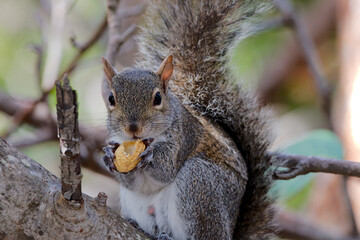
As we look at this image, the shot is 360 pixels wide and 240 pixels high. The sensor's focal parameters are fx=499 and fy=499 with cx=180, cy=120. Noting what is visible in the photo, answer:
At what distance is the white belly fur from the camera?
223cm

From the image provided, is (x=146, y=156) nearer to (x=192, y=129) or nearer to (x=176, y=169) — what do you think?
(x=176, y=169)

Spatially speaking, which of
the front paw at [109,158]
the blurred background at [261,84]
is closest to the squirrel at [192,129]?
the front paw at [109,158]

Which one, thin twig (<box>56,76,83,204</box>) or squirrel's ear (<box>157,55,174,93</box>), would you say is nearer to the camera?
thin twig (<box>56,76,83,204</box>)

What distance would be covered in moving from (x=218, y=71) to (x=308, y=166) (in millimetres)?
682

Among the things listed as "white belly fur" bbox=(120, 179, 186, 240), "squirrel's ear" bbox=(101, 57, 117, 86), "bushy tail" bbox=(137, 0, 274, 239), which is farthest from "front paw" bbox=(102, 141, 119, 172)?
"bushy tail" bbox=(137, 0, 274, 239)

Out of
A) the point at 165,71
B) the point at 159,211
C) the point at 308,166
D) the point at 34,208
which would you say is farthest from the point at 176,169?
the point at 34,208

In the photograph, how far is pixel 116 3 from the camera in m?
2.78

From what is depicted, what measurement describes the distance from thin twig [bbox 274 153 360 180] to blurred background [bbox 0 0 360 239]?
128mm

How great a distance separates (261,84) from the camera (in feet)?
19.1

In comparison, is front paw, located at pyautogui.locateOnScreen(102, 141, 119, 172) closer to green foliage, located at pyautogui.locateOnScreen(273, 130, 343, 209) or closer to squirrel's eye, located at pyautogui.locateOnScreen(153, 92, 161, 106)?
squirrel's eye, located at pyautogui.locateOnScreen(153, 92, 161, 106)

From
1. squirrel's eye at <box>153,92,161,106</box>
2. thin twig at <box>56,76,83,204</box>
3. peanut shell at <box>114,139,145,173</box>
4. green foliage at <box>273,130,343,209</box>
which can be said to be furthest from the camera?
green foliage at <box>273,130,343,209</box>

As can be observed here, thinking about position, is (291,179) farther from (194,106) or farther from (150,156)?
(150,156)

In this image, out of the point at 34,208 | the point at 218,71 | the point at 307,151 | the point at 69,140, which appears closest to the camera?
the point at 69,140

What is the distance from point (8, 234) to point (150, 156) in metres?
0.72
